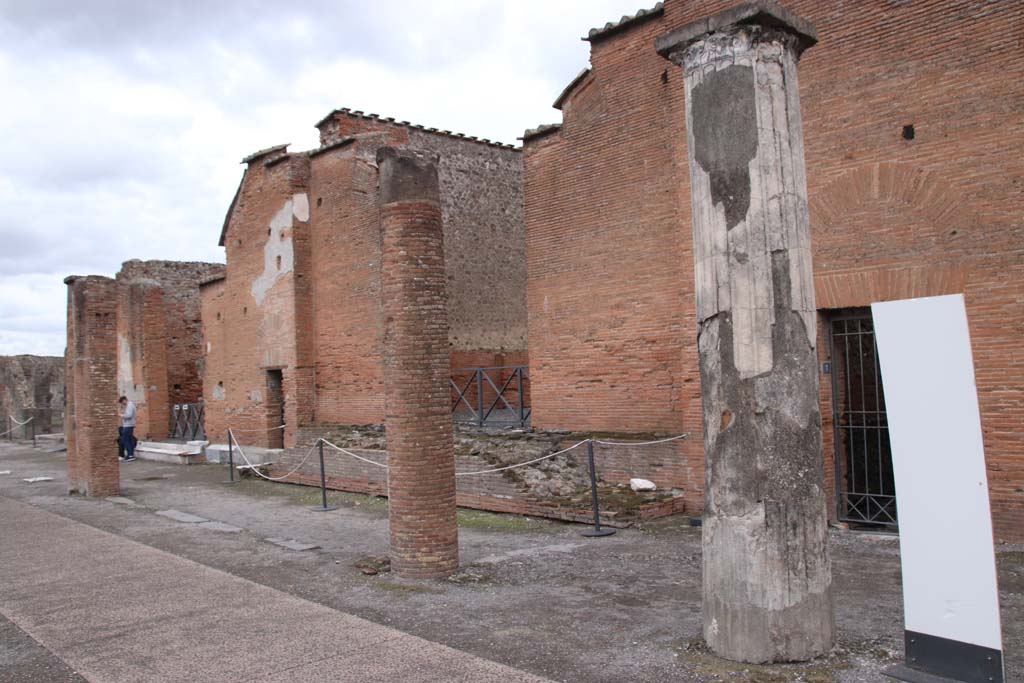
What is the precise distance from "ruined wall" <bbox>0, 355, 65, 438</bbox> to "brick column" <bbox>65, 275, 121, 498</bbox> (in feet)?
54.1

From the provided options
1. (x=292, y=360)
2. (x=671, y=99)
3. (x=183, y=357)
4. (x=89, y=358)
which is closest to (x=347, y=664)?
(x=671, y=99)

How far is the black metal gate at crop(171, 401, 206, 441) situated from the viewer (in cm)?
2120

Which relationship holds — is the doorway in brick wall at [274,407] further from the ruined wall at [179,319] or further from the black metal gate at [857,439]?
the black metal gate at [857,439]

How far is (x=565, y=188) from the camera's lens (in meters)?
11.8

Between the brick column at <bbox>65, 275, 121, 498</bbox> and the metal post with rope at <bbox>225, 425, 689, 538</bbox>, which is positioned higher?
the brick column at <bbox>65, 275, 121, 498</bbox>

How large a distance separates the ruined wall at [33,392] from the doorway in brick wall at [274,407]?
14.3 metres

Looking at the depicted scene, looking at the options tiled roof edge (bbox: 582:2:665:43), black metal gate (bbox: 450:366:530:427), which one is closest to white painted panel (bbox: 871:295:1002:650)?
tiled roof edge (bbox: 582:2:665:43)

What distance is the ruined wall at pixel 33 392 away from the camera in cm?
2792

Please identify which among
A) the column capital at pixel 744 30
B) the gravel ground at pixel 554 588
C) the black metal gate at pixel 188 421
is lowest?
the gravel ground at pixel 554 588

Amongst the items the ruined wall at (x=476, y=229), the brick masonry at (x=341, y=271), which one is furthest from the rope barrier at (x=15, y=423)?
the ruined wall at (x=476, y=229)

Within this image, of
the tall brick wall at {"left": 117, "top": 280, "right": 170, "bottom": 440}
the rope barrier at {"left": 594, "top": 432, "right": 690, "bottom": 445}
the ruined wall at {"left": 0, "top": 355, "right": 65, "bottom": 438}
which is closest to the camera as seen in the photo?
the rope barrier at {"left": 594, "top": 432, "right": 690, "bottom": 445}

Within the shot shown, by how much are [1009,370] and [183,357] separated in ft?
69.7

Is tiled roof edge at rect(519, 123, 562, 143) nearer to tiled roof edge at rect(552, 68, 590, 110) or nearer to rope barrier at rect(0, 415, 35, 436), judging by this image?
tiled roof edge at rect(552, 68, 590, 110)

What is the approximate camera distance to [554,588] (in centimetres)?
683
